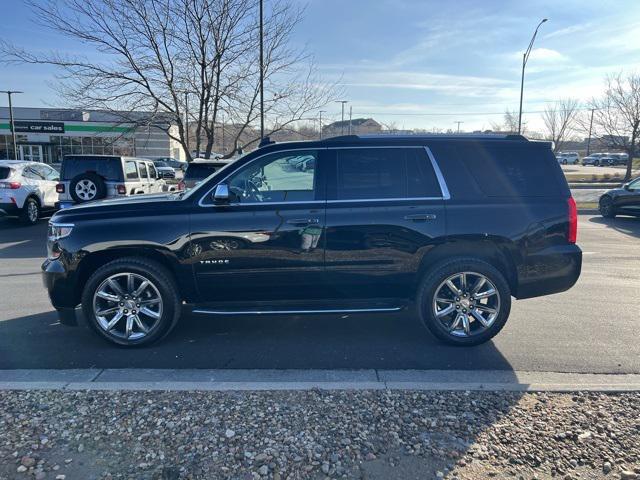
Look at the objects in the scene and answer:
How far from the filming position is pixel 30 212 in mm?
12500

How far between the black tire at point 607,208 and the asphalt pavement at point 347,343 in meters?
10.2

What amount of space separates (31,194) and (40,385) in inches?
431

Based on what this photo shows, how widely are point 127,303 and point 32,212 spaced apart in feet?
34.4

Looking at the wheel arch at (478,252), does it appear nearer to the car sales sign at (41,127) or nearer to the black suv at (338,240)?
the black suv at (338,240)

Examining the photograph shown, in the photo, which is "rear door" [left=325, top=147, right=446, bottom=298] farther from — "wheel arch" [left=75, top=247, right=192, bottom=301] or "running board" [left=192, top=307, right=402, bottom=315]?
"wheel arch" [left=75, top=247, right=192, bottom=301]

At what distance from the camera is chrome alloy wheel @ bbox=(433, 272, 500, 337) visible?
170 inches

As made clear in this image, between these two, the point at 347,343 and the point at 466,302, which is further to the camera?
the point at 347,343

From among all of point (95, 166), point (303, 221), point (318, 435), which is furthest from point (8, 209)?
point (318, 435)

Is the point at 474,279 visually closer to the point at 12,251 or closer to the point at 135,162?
the point at 12,251

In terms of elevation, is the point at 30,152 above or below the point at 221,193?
above

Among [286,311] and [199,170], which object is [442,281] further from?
[199,170]

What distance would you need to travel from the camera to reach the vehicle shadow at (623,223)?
12289 millimetres

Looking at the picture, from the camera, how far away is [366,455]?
104 inches

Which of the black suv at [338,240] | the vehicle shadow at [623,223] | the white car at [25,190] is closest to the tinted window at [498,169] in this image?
→ the black suv at [338,240]
